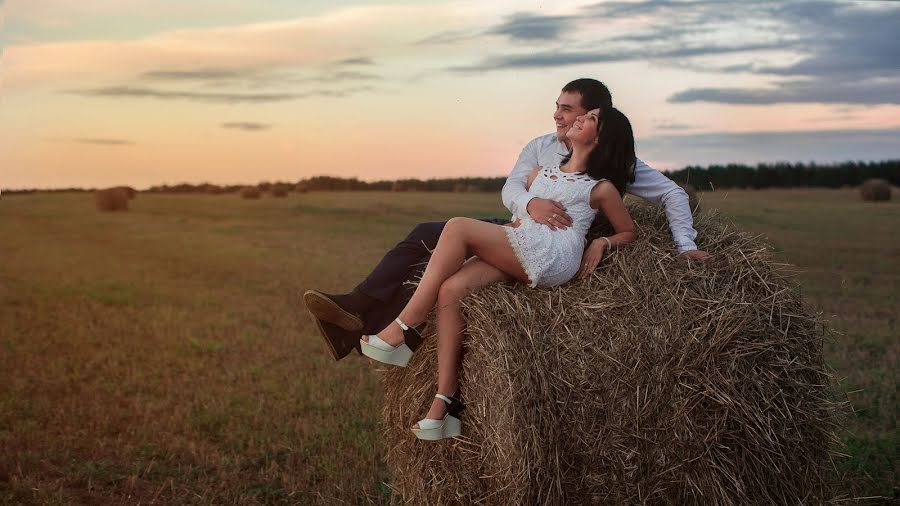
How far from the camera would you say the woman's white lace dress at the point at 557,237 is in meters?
4.82

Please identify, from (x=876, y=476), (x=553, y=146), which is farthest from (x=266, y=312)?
(x=876, y=476)

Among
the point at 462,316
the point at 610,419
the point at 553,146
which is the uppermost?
the point at 553,146

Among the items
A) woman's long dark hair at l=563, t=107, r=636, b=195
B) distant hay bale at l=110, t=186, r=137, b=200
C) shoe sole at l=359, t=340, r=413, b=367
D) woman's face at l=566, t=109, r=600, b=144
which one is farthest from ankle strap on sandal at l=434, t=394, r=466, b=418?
distant hay bale at l=110, t=186, r=137, b=200

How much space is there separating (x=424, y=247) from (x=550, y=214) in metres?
0.81

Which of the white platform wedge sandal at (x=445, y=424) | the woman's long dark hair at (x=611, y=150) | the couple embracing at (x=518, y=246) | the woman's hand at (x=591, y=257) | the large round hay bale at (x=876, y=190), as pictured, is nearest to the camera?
the white platform wedge sandal at (x=445, y=424)

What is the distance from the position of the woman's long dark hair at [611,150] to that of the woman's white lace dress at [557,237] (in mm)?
88

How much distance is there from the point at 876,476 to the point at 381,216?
22219 millimetres

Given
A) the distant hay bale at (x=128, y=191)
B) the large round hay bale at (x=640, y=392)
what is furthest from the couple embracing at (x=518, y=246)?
the distant hay bale at (x=128, y=191)

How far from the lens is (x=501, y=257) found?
192 inches

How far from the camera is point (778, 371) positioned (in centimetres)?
497

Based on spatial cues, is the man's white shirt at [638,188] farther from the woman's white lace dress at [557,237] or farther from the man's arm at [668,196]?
the woman's white lace dress at [557,237]

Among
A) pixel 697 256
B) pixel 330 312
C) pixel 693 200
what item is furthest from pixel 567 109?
pixel 330 312

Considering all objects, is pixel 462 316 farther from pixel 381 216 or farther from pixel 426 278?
pixel 381 216

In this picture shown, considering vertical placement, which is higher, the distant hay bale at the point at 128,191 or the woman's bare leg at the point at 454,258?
the woman's bare leg at the point at 454,258
